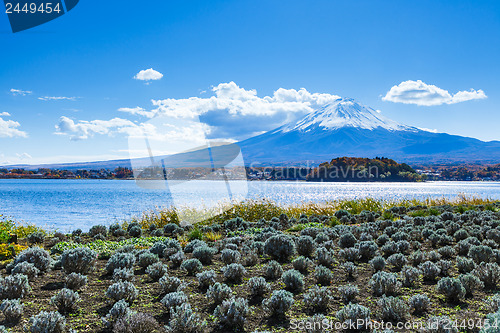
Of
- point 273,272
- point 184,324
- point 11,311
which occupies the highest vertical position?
point 11,311

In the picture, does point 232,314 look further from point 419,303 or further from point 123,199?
point 123,199

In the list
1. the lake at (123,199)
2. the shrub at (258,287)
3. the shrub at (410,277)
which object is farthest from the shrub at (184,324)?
the lake at (123,199)

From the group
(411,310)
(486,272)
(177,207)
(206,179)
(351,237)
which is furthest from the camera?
(206,179)

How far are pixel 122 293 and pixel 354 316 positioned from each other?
2922 mm

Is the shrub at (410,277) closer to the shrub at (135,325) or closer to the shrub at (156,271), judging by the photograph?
the shrub at (135,325)

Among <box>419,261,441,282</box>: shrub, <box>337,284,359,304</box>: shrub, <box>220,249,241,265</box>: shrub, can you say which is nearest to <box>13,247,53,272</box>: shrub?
<box>220,249,241,265</box>: shrub

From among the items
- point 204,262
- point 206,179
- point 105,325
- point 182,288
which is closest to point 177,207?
point 206,179

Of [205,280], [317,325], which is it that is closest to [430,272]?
[317,325]

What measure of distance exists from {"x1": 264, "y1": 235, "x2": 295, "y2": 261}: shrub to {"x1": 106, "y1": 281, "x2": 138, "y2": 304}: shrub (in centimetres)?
292

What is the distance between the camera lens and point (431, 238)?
24.9 ft

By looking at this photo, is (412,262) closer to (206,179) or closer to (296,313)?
(296,313)

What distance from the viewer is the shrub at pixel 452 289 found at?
434 centimetres

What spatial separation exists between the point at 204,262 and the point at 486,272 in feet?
15.4

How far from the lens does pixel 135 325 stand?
11.3 ft
